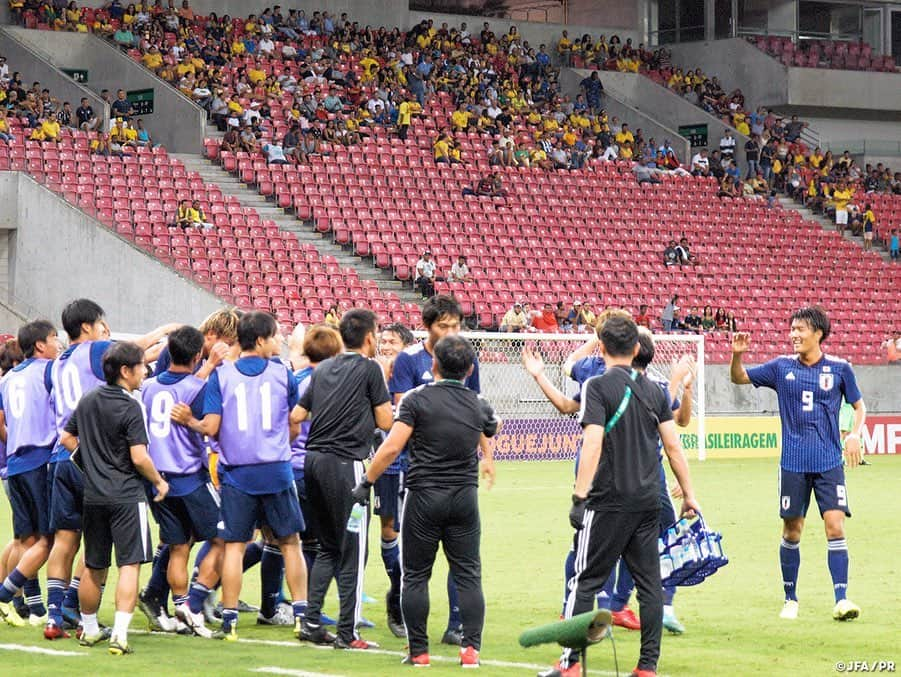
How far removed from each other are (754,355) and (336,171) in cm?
1014

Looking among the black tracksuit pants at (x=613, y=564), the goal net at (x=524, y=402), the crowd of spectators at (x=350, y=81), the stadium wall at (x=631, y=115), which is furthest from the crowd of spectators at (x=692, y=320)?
the black tracksuit pants at (x=613, y=564)

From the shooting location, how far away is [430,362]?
9797mm

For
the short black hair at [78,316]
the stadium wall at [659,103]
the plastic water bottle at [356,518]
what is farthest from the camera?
the stadium wall at [659,103]

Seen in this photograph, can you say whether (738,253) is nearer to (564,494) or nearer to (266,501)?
(564,494)

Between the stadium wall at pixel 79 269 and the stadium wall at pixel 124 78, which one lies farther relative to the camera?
the stadium wall at pixel 124 78

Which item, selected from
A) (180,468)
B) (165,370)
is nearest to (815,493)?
(180,468)

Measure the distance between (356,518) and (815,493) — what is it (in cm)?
344

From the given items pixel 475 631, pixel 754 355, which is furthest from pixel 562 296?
pixel 475 631

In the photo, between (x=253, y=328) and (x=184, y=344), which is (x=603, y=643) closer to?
(x=253, y=328)

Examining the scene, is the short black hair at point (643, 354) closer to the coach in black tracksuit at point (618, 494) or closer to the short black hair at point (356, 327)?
the coach in black tracksuit at point (618, 494)

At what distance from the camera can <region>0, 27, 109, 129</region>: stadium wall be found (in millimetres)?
34844

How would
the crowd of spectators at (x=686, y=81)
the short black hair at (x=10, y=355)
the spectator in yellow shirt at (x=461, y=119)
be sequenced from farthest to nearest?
the crowd of spectators at (x=686, y=81)
the spectator in yellow shirt at (x=461, y=119)
the short black hair at (x=10, y=355)

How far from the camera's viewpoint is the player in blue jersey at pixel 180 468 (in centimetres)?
939

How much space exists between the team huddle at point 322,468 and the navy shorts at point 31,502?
0.5 inches
